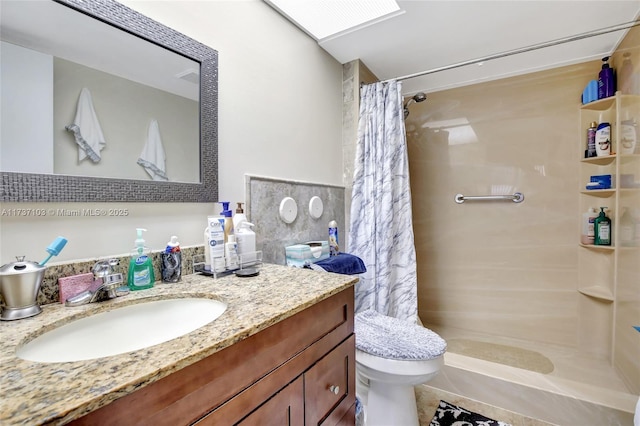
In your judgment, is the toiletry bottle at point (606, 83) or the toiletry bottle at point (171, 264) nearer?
the toiletry bottle at point (171, 264)

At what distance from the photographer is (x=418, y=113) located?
2730 millimetres

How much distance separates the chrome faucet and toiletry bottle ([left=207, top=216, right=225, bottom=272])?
0.89 feet

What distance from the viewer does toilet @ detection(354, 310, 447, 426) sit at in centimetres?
128

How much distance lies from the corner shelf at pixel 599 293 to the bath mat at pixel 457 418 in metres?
1.17

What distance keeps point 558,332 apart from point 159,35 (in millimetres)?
3109

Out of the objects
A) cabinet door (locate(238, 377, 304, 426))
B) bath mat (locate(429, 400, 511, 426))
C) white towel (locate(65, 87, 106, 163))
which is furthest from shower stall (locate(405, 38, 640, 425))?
white towel (locate(65, 87, 106, 163))

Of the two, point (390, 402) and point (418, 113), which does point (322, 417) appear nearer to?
point (390, 402)

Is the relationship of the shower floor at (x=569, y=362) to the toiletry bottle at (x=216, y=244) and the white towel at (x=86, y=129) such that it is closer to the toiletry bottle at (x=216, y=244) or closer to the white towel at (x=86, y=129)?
the toiletry bottle at (x=216, y=244)

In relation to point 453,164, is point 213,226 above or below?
below

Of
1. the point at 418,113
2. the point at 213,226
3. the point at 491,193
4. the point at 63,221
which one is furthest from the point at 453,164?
the point at 63,221

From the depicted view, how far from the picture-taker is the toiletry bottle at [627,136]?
1.74 meters

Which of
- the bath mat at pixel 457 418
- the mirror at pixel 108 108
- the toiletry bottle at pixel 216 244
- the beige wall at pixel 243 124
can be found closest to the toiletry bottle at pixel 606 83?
the beige wall at pixel 243 124

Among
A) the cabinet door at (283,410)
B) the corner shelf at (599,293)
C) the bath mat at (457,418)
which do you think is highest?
the cabinet door at (283,410)

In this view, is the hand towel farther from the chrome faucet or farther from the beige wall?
the chrome faucet
